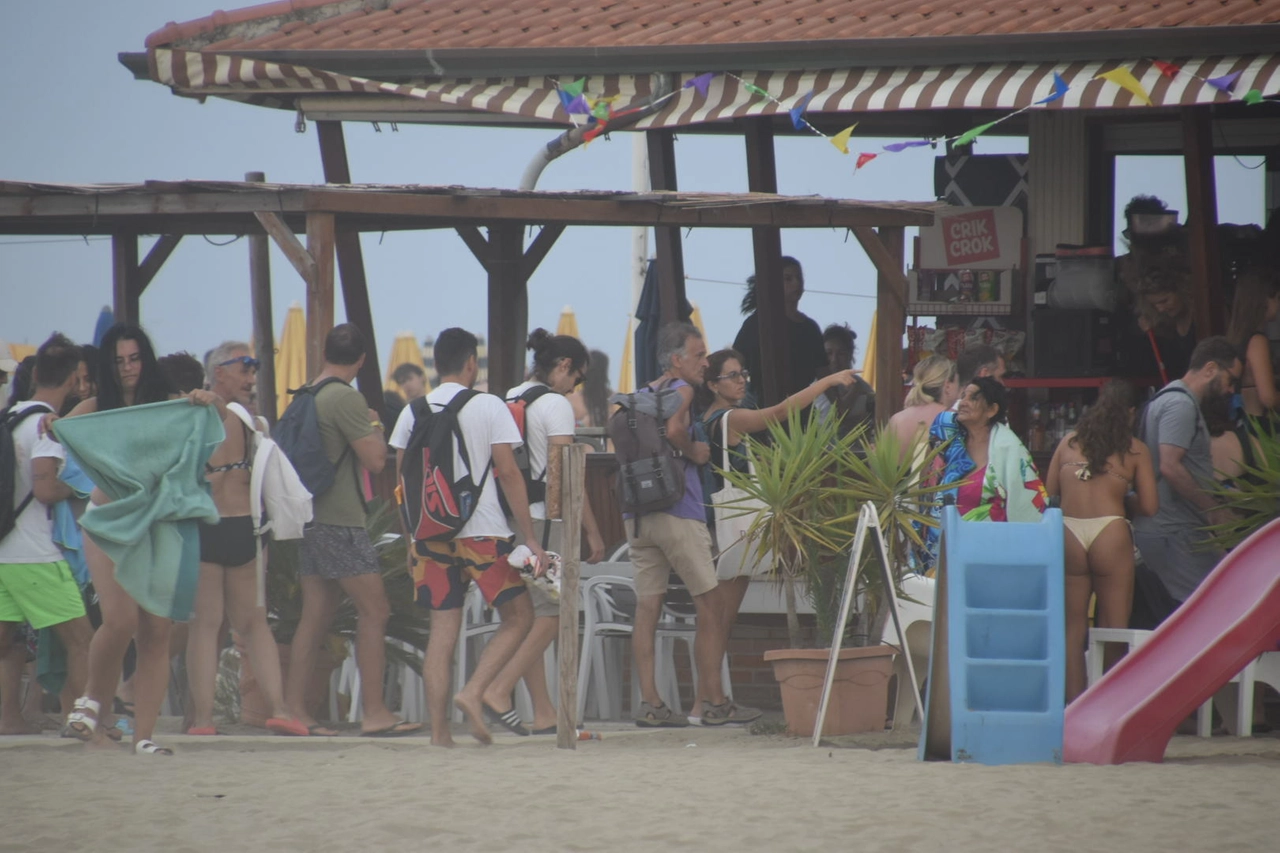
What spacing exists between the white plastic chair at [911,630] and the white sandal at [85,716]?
3.53 m

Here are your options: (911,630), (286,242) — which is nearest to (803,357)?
(911,630)

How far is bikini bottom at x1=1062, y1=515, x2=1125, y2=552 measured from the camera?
7461 mm

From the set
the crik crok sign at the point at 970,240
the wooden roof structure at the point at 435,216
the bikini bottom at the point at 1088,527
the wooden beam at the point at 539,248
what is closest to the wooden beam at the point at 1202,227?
the crik crok sign at the point at 970,240

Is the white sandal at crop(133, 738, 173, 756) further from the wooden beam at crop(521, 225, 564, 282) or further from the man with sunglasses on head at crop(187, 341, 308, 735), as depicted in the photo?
the wooden beam at crop(521, 225, 564, 282)

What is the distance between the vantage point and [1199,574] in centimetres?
770

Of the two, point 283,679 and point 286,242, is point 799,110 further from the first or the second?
point 283,679

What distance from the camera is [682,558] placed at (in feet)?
25.8

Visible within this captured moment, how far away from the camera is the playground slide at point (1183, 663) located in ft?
21.5

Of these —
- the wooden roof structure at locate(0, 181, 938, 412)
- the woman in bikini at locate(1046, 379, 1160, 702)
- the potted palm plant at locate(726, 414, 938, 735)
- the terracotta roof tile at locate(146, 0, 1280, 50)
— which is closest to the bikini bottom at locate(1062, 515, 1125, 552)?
the woman in bikini at locate(1046, 379, 1160, 702)

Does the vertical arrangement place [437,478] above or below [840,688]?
above

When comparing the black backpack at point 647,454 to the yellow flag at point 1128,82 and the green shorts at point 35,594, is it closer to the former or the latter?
the green shorts at point 35,594

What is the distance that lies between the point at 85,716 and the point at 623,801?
2.57 meters

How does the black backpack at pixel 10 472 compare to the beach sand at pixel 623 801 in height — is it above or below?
above

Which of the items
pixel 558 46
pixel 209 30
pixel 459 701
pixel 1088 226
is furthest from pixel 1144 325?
pixel 209 30
